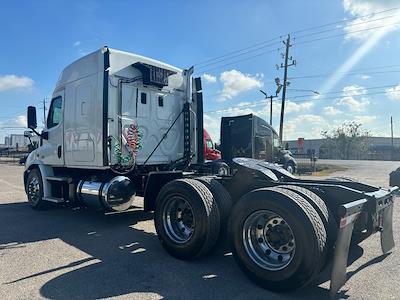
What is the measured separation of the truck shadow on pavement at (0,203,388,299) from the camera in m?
3.94

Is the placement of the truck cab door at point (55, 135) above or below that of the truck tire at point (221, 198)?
above

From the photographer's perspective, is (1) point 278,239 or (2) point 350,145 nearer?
(1) point 278,239

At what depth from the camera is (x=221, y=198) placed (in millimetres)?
5027

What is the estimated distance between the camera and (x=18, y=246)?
5820 millimetres

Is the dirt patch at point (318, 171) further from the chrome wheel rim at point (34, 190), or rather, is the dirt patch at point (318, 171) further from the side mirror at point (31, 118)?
the side mirror at point (31, 118)

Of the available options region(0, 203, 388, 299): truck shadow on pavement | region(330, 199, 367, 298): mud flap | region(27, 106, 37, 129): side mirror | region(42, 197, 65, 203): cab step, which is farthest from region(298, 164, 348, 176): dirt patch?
region(330, 199, 367, 298): mud flap

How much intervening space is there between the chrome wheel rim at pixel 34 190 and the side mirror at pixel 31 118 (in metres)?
1.30

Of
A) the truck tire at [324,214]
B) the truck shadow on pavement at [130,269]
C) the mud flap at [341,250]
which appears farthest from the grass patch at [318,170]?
the mud flap at [341,250]

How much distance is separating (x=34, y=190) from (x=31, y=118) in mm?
1791

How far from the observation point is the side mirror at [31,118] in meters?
8.82

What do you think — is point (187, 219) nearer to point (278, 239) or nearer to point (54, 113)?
point (278, 239)

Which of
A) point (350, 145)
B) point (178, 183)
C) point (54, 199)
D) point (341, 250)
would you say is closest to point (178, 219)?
point (178, 183)

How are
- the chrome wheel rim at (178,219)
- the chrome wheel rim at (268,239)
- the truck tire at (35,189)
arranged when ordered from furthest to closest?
the truck tire at (35,189) < the chrome wheel rim at (178,219) < the chrome wheel rim at (268,239)

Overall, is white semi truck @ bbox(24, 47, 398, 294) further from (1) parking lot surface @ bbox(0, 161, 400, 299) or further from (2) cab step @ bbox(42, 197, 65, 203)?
(1) parking lot surface @ bbox(0, 161, 400, 299)
